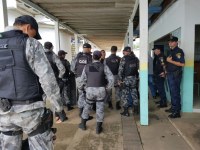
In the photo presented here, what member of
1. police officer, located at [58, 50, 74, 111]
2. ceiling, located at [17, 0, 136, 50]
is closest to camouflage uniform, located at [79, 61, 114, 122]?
police officer, located at [58, 50, 74, 111]

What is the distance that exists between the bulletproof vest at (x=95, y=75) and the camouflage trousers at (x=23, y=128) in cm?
198

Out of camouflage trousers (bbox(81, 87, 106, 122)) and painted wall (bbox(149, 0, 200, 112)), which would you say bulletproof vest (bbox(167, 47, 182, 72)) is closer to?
painted wall (bbox(149, 0, 200, 112))

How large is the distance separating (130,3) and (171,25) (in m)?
1.35

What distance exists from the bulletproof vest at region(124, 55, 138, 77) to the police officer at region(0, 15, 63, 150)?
3.17 meters

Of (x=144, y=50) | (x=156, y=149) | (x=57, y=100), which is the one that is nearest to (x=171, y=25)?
(x=144, y=50)

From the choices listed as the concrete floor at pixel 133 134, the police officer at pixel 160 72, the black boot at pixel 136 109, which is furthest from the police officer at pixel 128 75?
the police officer at pixel 160 72

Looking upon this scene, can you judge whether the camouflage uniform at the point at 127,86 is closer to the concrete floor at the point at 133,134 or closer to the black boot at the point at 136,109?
the black boot at the point at 136,109

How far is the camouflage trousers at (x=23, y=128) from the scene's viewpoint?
2.11 metres

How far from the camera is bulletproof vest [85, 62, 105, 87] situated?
13.6 feet

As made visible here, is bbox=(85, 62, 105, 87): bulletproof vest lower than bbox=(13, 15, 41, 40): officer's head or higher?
lower

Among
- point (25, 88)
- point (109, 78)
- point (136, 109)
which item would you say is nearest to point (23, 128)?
point (25, 88)

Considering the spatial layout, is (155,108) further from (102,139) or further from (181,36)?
(102,139)

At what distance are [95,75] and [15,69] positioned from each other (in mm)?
2219

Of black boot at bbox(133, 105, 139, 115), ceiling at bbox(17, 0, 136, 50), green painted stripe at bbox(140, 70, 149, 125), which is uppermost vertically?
ceiling at bbox(17, 0, 136, 50)
